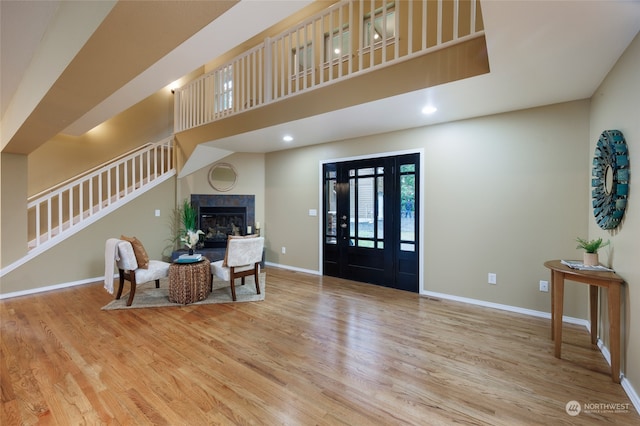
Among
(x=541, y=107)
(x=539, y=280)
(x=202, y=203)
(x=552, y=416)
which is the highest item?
(x=541, y=107)

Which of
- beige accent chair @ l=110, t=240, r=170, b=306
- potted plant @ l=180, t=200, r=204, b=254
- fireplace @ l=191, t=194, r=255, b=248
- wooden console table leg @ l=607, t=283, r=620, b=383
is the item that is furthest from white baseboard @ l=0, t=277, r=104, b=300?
wooden console table leg @ l=607, t=283, r=620, b=383

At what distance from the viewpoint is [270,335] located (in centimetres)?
271

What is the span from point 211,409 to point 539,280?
11.6 feet

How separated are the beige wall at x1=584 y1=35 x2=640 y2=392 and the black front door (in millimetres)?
2074

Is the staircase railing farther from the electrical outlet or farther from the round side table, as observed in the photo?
the electrical outlet

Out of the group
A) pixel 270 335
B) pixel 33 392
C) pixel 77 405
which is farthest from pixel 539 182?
pixel 33 392

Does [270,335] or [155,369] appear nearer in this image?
[155,369]

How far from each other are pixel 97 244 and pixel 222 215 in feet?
6.88

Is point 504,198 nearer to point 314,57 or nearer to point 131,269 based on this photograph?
point 314,57

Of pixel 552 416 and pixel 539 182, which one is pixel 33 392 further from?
pixel 539 182

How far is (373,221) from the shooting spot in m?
4.46

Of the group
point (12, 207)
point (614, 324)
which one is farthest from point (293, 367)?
point (12, 207)

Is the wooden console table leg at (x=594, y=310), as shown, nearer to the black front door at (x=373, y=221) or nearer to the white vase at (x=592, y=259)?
the white vase at (x=592, y=259)

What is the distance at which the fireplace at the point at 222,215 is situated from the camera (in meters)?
5.62
